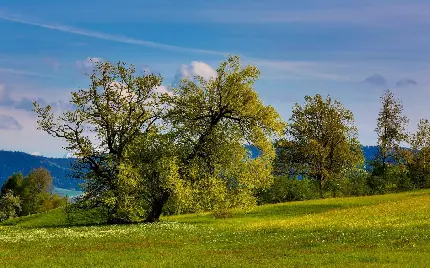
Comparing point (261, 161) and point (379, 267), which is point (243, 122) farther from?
point (379, 267)

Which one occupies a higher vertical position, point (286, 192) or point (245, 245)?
point (286, 192)

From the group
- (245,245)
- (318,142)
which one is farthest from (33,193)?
(245,245)

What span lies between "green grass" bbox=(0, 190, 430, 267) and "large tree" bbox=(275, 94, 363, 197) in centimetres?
5030

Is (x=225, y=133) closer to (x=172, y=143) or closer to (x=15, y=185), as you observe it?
(x=172, y=143)

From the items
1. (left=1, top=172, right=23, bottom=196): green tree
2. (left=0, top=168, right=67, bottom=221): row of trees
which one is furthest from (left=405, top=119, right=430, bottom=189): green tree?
(left=1, top=172, right=23, bottom=196): green tree

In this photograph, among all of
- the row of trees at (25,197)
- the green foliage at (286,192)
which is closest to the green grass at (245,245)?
the green foliage at (286,192)

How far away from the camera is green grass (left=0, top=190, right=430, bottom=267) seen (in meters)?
25.9

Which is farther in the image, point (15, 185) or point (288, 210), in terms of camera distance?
point (15, 185)

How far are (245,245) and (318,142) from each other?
69715 mm

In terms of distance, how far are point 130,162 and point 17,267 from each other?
28697mm

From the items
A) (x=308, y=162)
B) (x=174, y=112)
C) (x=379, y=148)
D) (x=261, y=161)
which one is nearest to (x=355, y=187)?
(x=308, y=162)

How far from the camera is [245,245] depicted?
33.8 m

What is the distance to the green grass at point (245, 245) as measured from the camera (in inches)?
1020

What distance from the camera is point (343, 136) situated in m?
103
